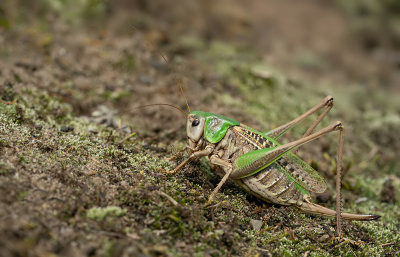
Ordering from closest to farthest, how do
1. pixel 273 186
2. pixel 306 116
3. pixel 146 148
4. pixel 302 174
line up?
pixel 273 186 < pixel 302 174 < pixel 306 116 < pixel 146 148

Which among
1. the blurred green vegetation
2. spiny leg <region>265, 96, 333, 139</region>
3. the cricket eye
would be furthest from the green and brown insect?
the blurred green vegetation

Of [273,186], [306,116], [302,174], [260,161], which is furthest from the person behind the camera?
[306,116]

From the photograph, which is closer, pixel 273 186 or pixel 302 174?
pixel 273 186

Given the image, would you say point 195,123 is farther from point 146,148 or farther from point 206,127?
point 146,148

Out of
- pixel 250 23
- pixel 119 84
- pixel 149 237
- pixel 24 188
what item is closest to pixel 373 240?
pixel 149 237

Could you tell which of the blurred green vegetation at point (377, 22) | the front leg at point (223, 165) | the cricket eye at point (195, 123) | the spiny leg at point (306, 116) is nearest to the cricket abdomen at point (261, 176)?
the front leg at point (223, 165)

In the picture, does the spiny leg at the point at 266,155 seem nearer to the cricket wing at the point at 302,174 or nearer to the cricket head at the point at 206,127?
the cricket wing at the point at 302,174

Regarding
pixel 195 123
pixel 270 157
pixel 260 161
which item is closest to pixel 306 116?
pixel 270 157

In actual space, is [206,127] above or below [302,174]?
above
